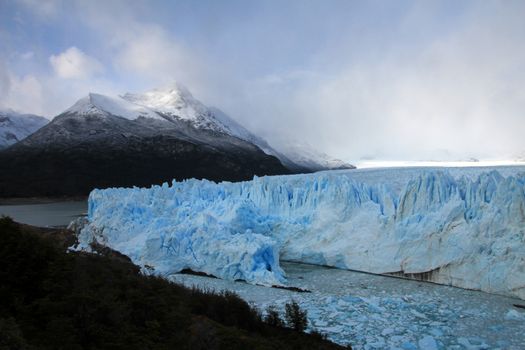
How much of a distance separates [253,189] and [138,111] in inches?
3703

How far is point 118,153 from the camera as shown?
256 feet

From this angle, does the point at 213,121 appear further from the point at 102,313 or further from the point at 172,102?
the point at 102,313

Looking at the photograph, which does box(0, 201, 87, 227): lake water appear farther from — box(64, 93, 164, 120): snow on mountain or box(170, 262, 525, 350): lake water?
box(64, 93, 164, 120): snow on mountain

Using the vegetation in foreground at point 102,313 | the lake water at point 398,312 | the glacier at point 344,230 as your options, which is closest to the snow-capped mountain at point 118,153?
the glacier at point 344,230

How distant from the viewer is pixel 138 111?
349 feet

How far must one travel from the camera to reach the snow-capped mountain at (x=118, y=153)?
64.2 m

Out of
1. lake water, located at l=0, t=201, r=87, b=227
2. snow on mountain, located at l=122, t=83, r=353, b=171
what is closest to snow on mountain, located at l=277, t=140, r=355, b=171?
snow on mountain, located at l=122, t=83, r=353, b=171

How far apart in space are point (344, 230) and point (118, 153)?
231 feet

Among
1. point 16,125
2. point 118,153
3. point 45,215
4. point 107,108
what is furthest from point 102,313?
point 16,125

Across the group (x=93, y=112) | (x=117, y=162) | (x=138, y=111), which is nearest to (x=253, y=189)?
(x=117, y=162)

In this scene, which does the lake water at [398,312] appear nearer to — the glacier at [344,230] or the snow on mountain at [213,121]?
the glacier at [344,230]

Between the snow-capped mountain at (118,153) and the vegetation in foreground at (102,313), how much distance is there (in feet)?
180

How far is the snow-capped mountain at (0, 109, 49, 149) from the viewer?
5674 inches

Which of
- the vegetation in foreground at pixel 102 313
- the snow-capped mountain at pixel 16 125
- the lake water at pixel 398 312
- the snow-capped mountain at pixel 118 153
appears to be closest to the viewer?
the vegetation in foreground at pixel 102 313
